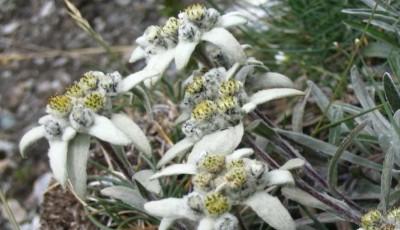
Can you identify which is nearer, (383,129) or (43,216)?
(383,129)

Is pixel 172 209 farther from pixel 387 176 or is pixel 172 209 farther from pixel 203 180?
pixel 387 176

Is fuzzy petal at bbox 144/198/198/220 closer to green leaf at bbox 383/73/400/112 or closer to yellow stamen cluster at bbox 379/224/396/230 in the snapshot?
yellow stamen cluster at bbox 379/224/396/230

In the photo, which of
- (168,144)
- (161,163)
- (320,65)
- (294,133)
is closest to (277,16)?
(320,65)

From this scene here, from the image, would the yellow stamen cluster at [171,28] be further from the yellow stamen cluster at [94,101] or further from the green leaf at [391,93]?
the green leaf at [391,93]

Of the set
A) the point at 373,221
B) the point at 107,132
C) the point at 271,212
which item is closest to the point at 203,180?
the point at 271,212

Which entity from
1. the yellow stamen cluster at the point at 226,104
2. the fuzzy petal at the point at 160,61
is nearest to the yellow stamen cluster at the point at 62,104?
the fuzzy petal at the point at 160,61

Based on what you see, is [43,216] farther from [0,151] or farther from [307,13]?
[0,151]
